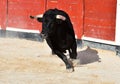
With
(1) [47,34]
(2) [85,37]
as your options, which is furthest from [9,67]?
(2) [85,37]

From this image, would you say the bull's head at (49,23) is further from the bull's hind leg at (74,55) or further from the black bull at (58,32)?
the bull's hind leg at (74,55)

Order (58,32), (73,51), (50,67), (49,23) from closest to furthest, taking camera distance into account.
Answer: (49,23)
(58,32)
(50,67)
(73,51)

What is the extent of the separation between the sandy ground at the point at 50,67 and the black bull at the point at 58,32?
262 mm

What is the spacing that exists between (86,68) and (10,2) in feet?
16.4

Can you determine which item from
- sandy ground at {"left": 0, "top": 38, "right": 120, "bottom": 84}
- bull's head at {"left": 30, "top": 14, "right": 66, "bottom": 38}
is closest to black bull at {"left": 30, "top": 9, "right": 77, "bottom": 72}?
bull's head at {"left": 30, "top": 14, "right": 66, "bottom": 38}

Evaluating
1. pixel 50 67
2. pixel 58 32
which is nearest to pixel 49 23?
pixel 58 32

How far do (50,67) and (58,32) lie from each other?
62 centimetres

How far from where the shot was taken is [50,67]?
26.1 feet

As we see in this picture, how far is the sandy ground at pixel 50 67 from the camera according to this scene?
6910mm

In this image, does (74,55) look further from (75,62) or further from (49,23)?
(49,23)

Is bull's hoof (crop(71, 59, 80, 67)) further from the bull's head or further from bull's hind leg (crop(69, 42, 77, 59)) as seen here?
the bull's head

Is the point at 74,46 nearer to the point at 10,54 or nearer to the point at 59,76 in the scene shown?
the point at 59,76

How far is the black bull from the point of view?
7.44 m

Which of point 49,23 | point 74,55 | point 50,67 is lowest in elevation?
point 50,67
